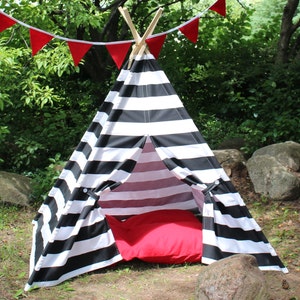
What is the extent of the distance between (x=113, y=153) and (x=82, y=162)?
37 cm

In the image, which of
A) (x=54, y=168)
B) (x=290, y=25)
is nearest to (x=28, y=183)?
(x=54, y=168)

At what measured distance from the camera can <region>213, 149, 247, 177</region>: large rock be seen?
7055mm

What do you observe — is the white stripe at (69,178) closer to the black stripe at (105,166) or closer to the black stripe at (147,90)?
the black stripe at (105,166)

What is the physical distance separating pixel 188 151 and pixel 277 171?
8.19ft

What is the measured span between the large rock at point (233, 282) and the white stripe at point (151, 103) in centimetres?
151

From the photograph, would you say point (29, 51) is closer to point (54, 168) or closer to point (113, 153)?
point (54, 168)

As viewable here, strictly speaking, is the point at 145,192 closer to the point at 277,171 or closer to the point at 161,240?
the point at 161,240

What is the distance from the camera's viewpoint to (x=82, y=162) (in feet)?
15.5

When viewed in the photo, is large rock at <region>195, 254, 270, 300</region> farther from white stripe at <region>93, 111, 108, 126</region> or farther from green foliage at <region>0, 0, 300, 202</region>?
green foliage at <region>0, 0, 300, 202</region>

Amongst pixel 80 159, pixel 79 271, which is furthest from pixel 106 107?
pixel 79 271

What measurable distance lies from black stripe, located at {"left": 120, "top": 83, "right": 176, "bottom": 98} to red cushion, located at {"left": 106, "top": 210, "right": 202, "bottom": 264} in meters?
1.27

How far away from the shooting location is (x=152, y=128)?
4547 millimetres

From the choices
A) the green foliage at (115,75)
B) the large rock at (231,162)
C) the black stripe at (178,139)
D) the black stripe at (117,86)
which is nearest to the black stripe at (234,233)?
the black stripe at (178,139)

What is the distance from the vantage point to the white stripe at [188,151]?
4.51m
